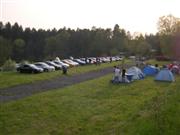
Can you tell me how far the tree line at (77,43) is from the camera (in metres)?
101

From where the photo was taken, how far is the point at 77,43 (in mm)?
113812

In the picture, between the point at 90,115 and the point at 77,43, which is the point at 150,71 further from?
the point at 77,43

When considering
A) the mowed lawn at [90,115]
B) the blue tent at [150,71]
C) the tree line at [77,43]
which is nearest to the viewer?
the mowed lawn at [90,115]

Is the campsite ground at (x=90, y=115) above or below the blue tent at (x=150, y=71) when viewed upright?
below

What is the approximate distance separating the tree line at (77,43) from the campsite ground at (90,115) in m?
68.2

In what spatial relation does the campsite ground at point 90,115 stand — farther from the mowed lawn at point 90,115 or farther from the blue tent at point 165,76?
the blue tent at point 165,76

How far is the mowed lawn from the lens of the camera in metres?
14.0

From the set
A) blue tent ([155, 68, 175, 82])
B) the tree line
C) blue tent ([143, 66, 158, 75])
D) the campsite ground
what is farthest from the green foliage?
the campsite ground

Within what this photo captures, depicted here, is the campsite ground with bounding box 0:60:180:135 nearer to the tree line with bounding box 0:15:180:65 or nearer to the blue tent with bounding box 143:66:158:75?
the blue tent with bounding box 143:66:158:75

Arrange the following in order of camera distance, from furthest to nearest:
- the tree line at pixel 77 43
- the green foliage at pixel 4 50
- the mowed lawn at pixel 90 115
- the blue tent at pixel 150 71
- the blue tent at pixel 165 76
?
the tree line at pixel 77 43 < the green foliage at pixel 4 50 < the blue tent at pixel 150 71 < the blue tent at pixel 165 76 < the mowed lawn at pixel 90 115

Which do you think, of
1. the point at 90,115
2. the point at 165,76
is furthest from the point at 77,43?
the point at 90,115

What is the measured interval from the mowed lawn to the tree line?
224ft

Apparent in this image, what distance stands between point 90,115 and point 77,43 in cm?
9758

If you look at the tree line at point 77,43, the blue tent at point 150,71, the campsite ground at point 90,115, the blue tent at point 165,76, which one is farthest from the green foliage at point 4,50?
the campsite ground at point 90,115
